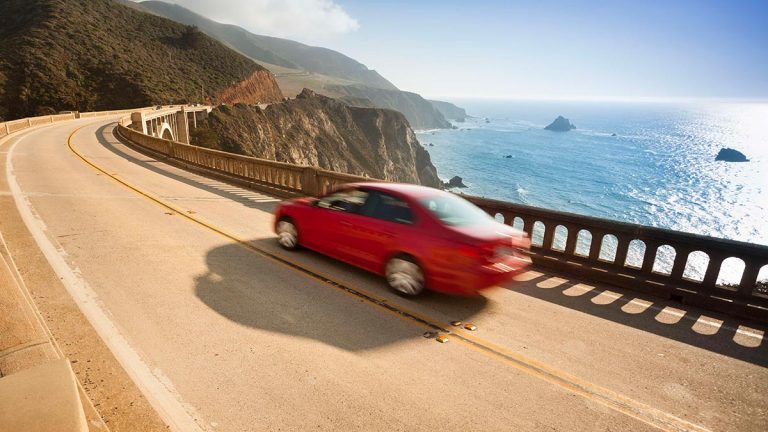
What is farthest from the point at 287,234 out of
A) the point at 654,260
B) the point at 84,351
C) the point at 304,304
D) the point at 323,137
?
the point at 323,137

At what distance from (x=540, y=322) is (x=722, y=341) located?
2.10 m

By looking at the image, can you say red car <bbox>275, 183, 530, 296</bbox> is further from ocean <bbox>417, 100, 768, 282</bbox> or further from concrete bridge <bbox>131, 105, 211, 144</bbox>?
ocean <bbox>417, 100, 768, 282</bbox>

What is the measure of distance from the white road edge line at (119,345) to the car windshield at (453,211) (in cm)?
353

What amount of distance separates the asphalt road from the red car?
37 cm

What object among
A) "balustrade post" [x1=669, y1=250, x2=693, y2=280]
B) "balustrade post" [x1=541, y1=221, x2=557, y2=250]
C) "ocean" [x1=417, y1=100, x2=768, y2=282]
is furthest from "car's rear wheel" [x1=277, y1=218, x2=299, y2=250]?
"ocean" [x1=417, y1=100, x2=768, y2=282]

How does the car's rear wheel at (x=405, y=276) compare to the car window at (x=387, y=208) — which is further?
the car window at (x=387, y=208)

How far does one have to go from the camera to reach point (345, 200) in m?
6.17

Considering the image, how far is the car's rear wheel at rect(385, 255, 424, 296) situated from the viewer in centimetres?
529

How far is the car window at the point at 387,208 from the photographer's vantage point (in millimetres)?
5441

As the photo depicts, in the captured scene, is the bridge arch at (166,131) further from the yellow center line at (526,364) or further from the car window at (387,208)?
the car window at (387,208)

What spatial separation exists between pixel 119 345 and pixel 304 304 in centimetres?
200

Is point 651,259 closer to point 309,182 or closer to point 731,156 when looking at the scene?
point 309,182

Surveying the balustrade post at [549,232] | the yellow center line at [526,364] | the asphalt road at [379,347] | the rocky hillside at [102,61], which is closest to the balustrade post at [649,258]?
the asphalt road at [379,347]

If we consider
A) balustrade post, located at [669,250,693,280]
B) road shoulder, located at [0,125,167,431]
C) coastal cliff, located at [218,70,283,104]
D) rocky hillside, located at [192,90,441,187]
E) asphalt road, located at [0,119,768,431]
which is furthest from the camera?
coastal cliff, located at [218,70,283,104]
